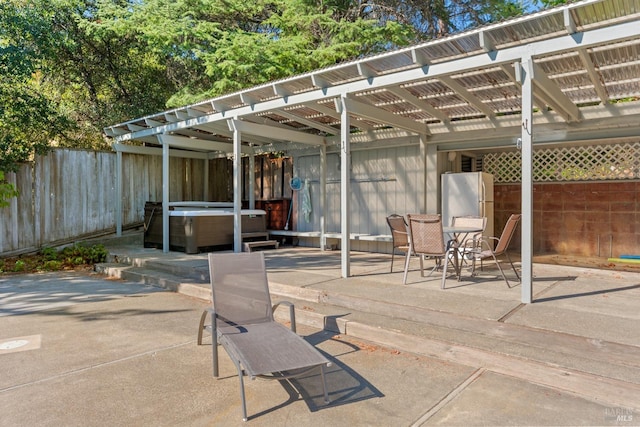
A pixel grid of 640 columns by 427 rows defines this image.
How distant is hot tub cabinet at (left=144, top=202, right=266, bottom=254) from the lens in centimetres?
792

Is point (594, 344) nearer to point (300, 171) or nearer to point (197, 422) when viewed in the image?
point (197, 422)

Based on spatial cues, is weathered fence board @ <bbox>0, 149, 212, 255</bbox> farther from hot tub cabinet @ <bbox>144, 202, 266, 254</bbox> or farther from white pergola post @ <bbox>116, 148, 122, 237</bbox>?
hot tub cabinet @ <bbox>144, 202, 266, 254</bbox>

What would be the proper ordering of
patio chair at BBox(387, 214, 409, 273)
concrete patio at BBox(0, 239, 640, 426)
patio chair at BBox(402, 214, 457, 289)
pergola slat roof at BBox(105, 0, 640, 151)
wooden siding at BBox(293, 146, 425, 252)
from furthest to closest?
wooden siding at BBox(293, 146, 425, 252)
patio chair at BBox(387, 214, 409, 273)
patio chair at BBox(402, 214, 457, 289)
pergola slat roof at BBox(105, 0, 640, 151)
concrete patio at BBox(0, 239, 640, 426)

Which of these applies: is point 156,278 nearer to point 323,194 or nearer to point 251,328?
point 251,328

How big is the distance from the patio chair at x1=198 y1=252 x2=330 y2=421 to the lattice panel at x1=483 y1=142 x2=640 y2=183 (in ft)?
22.4

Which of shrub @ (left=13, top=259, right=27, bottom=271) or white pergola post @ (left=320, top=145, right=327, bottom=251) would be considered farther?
white pergola post @ (left=320, top=145, right=327, bottom=251)

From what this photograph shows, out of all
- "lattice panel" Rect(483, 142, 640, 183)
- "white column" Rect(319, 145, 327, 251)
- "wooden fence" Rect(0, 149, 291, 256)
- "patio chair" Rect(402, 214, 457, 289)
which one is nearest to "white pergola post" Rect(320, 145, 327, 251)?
"white column" Rect(319, 145, 327, 251)

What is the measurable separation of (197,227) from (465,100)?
5.29 meters

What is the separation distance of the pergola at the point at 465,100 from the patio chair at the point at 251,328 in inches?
83.5

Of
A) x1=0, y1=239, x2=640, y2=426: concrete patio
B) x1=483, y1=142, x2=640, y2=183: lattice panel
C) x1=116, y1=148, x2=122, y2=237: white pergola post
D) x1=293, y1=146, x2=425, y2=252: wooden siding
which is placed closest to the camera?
x1=0, y1=239, x2=640, y2=426: concrete patio

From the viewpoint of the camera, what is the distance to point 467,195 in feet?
23.4

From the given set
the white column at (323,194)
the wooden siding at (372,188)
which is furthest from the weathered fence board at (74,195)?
the white column at (323,194)

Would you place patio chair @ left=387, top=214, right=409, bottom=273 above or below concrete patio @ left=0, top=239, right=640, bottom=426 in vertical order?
above

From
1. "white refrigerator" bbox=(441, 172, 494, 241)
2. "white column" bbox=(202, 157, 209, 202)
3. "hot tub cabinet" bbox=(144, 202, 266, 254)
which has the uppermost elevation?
"white column" bbox=(202, 157, 209, 202)
